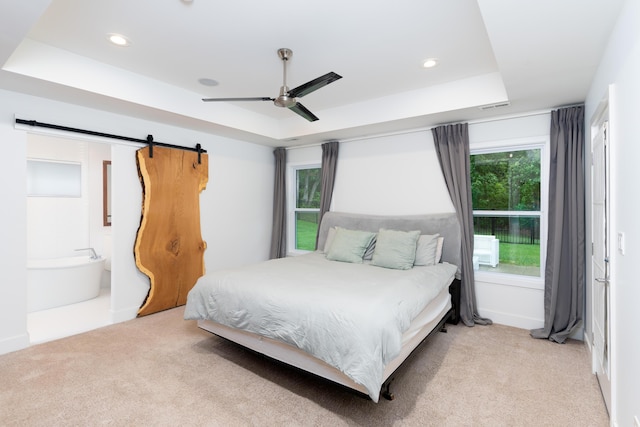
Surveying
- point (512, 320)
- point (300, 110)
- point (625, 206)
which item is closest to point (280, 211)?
point (300, 110)

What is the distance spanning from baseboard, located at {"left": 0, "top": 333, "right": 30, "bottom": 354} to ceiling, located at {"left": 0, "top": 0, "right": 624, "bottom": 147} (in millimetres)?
2295

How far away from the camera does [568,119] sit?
3156mm

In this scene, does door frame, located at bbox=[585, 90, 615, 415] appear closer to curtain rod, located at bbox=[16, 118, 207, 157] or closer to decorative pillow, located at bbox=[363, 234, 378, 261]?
decorative pillow, located at bbox=[363, 234, 378, 261]

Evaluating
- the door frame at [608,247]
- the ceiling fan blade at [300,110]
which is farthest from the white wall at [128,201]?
the door frame at [608,247]

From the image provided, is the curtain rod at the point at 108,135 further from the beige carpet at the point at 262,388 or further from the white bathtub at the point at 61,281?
the beige carpet at the point at 262,388

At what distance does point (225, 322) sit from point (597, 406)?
275 cm

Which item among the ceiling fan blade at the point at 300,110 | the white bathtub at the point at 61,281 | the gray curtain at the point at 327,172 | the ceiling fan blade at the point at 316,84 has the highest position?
the ceiling fan blade at the point at 316,84

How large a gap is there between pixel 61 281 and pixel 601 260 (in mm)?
5774

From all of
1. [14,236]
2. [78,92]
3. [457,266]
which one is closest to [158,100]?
[78,92]

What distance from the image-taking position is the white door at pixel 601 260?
83.7 inches

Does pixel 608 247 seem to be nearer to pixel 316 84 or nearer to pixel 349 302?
pixel 349 302

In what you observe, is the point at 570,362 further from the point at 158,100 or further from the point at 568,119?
the point at 158,100

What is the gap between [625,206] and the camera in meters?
1.62

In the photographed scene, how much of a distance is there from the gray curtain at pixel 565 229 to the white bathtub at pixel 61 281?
5.58m
